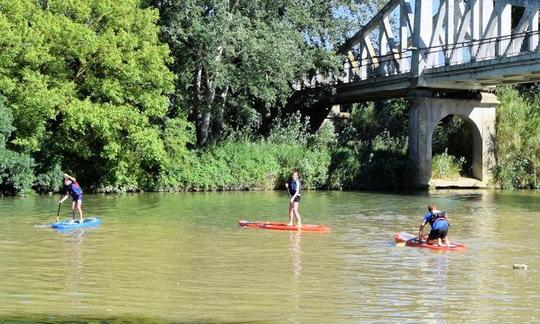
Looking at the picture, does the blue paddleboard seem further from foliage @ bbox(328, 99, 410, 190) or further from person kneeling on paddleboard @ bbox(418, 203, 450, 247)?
foliage @ bbox(328, 99, 410, 190)

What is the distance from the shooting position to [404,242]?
72.1 feet

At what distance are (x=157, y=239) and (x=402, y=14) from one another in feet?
105

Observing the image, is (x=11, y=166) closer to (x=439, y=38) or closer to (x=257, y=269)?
(x=257, y=269)

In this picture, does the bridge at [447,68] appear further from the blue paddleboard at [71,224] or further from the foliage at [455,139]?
the blue paddleboard at [71,224]

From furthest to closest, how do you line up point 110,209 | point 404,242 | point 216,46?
point 216,46
point 110,209
point 404,242

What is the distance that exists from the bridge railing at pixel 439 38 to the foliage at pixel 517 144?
329cm

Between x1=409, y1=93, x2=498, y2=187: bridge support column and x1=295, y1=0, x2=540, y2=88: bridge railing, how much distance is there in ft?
6.67

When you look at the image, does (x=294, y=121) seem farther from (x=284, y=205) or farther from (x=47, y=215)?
(x=47, y=215)

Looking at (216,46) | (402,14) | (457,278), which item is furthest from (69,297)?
(402,14)

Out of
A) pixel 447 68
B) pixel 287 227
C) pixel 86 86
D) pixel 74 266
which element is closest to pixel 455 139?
pixel 447 68

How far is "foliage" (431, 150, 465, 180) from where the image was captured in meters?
48.6

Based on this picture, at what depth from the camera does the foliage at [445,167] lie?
4856 centimetres

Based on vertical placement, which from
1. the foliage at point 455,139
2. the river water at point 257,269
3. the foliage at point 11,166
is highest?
the foliage at point 455,139

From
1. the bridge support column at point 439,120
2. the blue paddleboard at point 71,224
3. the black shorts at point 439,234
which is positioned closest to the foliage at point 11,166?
the blue paddleboard at point 71,224
